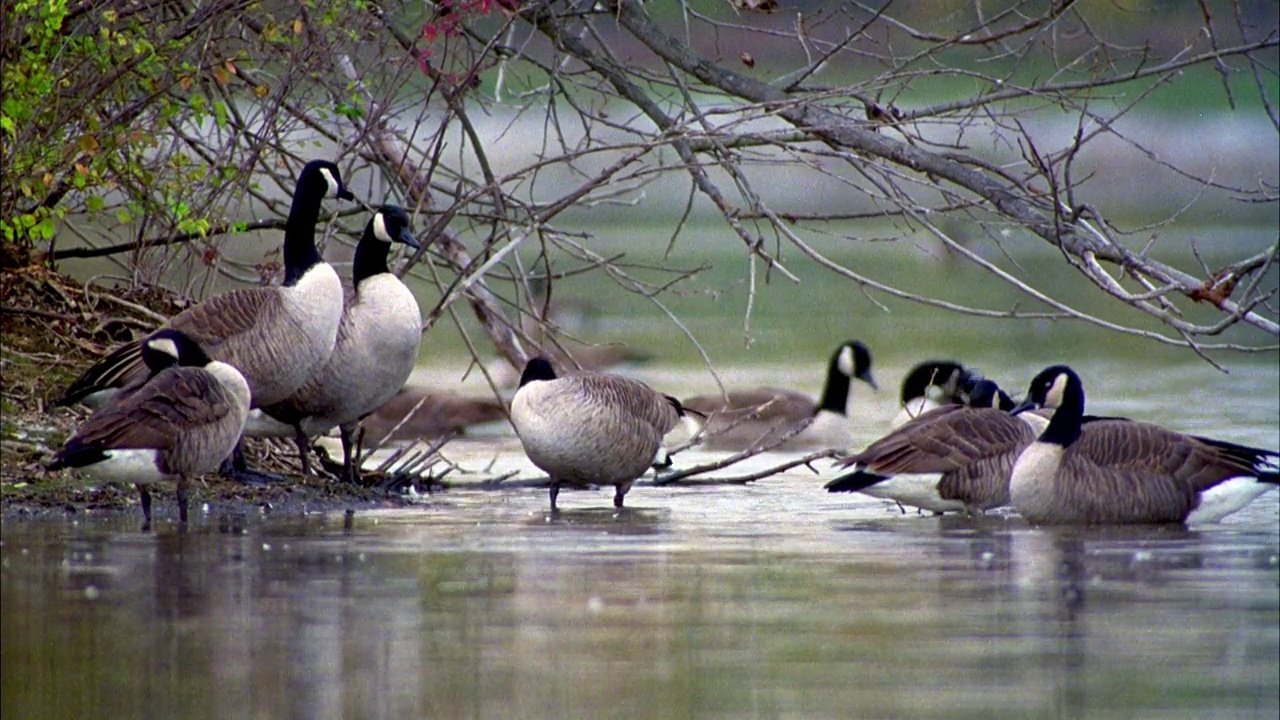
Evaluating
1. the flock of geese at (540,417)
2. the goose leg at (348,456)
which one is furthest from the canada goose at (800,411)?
the goose leg at (348,456)

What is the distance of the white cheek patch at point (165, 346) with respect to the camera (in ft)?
27.0

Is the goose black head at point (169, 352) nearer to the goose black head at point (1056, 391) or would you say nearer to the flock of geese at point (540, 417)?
the flock of geese at point (540, 417)

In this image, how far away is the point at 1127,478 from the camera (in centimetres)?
855

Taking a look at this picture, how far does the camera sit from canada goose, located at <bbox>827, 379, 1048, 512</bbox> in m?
8.79

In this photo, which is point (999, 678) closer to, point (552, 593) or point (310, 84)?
point (552, 593)

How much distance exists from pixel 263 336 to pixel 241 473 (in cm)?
80

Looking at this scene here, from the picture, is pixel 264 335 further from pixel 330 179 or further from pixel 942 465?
pixel 942 465

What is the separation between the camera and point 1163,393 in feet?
49.4

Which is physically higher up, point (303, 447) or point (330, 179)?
point (330, 179)

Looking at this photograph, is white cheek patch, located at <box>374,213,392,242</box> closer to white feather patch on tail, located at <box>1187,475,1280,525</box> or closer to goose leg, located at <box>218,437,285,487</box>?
goose leg, located at <box>218,437,285,487</box>

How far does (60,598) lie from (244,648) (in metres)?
1.01

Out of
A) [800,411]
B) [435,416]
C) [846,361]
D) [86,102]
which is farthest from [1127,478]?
[435,416]

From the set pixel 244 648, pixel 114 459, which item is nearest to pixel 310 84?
pixel 114 459

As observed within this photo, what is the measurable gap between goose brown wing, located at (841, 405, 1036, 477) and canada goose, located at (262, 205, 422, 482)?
7.34 ft
